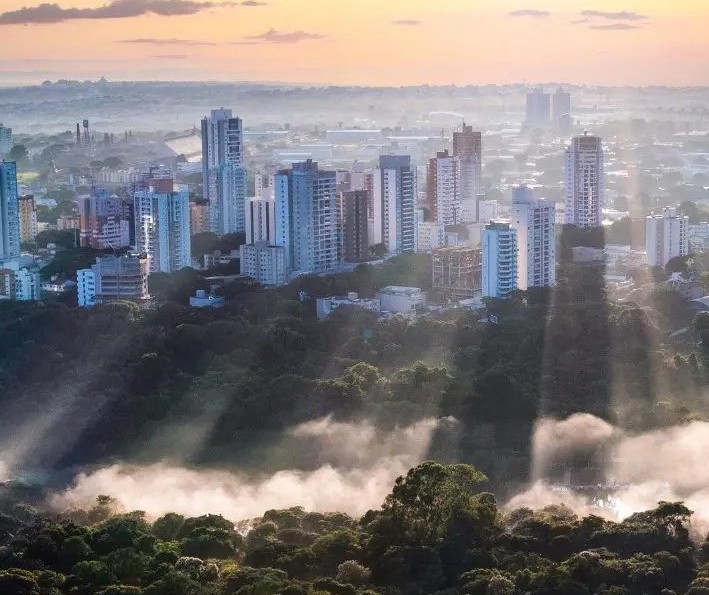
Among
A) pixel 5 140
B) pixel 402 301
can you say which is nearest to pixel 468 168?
pixel 402 301

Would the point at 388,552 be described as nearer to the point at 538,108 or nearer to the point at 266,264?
the point at 266,264

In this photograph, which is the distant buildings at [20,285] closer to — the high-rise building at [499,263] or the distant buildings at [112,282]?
the distant buildings at [112,282]

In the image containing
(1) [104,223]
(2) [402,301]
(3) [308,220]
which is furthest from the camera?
(1) [104,223]

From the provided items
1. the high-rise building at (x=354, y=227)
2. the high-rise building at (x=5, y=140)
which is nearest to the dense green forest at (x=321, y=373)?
the high-rise building at (x=354, y=227)

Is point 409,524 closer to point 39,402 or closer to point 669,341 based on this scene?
point 39,402

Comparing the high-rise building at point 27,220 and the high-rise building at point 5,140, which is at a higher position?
the high-rise building at point 5,140

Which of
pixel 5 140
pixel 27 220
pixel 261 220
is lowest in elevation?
pixel 27 220
